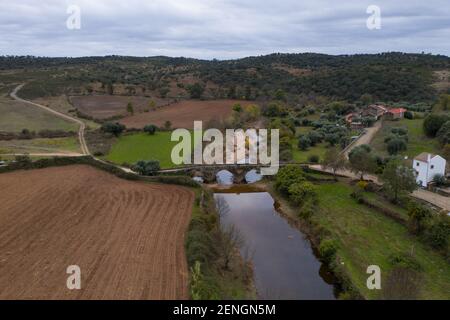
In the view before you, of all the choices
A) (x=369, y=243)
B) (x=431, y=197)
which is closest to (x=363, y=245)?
(x=369, y=243)

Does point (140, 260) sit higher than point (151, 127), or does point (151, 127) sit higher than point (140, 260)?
point (151, 127)

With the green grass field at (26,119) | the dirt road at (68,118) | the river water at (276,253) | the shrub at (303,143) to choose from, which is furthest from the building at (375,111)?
the green grass field at (26,119)

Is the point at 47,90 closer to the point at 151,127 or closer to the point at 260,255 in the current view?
the point at 151,127

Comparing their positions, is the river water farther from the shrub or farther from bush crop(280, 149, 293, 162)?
the shrub

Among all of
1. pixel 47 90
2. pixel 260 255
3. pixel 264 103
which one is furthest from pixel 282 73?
pixel 260 255

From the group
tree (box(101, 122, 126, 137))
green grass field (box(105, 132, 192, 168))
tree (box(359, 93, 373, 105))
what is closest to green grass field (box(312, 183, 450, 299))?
green grass field (box(105, 132, 192, 168))
